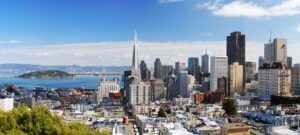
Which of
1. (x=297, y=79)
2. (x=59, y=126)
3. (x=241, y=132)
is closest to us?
(x=59, y=126)

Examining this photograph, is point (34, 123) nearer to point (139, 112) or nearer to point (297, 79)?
point (139, 112)

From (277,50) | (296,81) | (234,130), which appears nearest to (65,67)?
(277,50)

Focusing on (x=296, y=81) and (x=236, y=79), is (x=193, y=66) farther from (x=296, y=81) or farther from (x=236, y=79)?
(x=296, y=81)

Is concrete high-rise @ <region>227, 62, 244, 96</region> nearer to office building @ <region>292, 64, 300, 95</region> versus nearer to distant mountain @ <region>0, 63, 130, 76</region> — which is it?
office building @ <region>292, 64, 300, 95</region>

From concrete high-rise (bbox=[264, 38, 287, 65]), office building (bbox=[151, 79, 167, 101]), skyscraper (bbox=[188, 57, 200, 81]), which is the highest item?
concrete high-rise (bbox=[264, 38, 287, 65])

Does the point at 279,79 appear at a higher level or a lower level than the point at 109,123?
higher

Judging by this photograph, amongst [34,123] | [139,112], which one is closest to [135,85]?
[139,112]

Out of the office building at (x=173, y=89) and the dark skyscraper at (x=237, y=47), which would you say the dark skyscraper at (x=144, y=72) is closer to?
the dark skyscraper at (x=237, y=47)

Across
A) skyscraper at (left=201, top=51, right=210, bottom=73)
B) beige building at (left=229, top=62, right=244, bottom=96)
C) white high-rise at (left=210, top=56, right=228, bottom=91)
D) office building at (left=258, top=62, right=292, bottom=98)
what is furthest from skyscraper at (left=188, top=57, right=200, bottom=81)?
office building at (left=258, top=62, right=292, bottom=98)

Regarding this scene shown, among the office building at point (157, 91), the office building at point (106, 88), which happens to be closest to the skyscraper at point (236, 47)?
the office building at point (157, 91)
